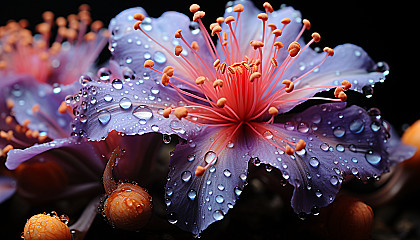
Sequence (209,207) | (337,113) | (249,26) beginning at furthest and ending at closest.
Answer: (249,26), (337,113), (209,207)

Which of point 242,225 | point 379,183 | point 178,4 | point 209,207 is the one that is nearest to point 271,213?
point 242,225

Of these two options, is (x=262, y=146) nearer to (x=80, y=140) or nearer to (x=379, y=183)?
(x=80, y=140)

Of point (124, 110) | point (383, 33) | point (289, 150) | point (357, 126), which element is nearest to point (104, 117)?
point (124, 110)

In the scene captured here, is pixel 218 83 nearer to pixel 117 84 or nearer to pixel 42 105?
pixel 117 84

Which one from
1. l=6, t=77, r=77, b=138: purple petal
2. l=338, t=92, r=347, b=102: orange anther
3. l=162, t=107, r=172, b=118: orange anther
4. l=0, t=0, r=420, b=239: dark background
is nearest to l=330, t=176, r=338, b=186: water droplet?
l=338, t=92, r=347, b=102: orange anther

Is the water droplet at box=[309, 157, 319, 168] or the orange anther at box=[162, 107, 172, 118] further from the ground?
the orange anther at box=[162, 107, 172, 118]

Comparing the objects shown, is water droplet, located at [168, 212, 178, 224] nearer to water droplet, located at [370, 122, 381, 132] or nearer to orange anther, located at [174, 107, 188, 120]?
orange anther, located at [174, 107, 188, 120]

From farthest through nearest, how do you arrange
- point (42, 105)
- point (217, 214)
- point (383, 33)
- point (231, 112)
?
point (383, 33) < point (42, 105) < point (231, 112) < point (217, 214)
